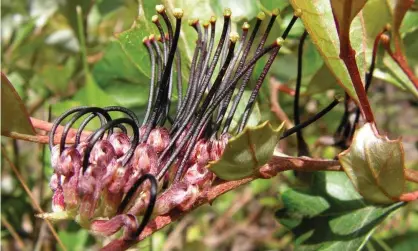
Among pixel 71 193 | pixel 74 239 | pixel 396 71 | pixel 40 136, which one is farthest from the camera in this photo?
pixel 74 239

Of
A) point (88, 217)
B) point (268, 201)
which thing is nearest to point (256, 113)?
point (88, 217)

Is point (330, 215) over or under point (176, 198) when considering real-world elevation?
under

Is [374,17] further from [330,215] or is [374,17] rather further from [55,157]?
[55,157]

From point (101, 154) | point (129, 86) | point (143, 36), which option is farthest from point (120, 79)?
point (101, 154)

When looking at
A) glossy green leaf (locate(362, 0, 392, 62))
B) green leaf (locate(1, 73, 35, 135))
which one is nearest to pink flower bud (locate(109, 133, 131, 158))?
green leaf (locate(1, 73, 35, 135))

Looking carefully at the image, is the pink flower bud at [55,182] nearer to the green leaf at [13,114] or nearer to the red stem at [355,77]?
the green leaf at [13,114]

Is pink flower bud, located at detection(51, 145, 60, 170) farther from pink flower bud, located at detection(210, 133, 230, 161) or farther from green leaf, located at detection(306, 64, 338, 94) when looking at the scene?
green leaf, located at detection(306, 64, 338, 94)

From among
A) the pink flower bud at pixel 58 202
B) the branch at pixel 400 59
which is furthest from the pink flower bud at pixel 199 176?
the branch at pixel 400 59
